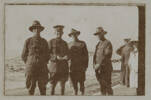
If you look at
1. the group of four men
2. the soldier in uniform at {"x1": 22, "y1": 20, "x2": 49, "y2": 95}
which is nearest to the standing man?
the group of four men

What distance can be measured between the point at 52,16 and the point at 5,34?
329mm

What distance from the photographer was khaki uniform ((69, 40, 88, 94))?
1977 mm

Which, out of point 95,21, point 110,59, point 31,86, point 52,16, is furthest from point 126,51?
point 31,86

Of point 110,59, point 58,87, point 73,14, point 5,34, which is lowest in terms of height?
point 58,87

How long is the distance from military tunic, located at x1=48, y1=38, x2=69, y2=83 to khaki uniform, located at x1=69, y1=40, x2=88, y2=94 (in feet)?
0.13

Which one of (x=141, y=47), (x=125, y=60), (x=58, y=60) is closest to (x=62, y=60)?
(x=58, y=60)

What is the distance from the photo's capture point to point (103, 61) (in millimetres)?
1978

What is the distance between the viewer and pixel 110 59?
6.49 ft

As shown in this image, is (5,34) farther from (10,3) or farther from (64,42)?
(64,42)

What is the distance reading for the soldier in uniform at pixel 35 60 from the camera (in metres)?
1.96

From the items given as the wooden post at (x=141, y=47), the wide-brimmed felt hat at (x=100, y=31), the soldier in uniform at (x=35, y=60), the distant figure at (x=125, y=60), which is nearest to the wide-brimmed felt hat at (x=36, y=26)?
the soldier in uniform at (x=35, y=60)

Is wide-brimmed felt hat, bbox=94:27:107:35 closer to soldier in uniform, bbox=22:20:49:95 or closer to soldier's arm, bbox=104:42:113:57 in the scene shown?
soldier's arm, bbox=104:42:113:57

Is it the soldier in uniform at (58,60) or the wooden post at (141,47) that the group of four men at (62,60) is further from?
the wooden post at (141,47)

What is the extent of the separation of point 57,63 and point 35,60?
0.47ft
